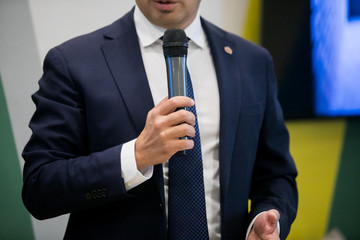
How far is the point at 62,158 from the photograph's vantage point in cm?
111

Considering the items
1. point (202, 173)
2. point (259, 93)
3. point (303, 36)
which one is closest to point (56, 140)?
point (202, 173)

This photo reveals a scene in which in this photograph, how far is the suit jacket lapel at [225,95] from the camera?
1.22m

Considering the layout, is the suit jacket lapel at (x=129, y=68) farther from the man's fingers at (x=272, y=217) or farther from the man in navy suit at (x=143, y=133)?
the man's fingers at (x=272, y=217)

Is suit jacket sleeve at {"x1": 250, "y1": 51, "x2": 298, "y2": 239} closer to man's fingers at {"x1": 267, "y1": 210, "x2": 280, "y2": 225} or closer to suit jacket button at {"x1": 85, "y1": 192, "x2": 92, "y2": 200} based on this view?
man's fingers at {"x1": 267, "y1": 210, "x2": 280, "y2": 225}

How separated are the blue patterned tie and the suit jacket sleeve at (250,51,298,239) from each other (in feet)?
0.93

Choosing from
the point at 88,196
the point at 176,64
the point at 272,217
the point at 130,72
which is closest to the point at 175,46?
the point at 176,64

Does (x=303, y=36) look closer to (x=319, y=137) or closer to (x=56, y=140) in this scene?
(x=319, y=137)

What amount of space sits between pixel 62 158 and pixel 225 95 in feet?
1.85

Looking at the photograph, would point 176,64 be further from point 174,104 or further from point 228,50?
point 228,50

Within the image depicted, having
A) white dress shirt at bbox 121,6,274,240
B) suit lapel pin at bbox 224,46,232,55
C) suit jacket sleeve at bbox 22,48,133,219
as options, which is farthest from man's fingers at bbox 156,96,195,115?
suit lapel pin at bbox 224,46,232,55

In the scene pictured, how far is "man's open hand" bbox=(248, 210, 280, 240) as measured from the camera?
111 centimetres

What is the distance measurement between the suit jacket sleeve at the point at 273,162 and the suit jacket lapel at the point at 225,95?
0.19 m

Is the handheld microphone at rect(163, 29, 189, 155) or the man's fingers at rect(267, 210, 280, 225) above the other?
the handheld microphone at rect(163, 29, 189, 155)

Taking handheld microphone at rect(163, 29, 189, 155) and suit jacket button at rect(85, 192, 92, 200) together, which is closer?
handheld microphone at rect(163, 29, 189, 155)
